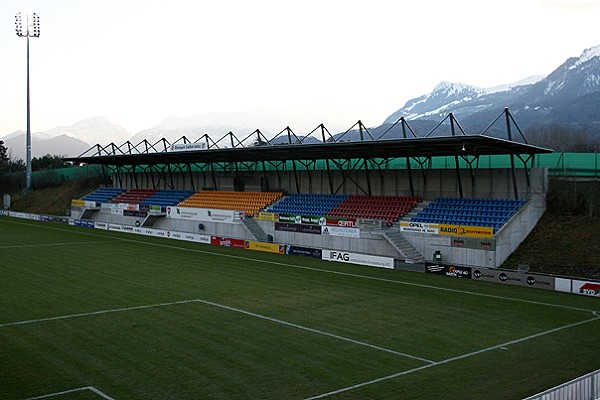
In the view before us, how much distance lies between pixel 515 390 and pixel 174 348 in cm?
923

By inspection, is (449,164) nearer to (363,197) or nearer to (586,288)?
(363,197)

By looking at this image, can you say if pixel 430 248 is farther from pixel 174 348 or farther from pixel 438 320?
pixel 174 348

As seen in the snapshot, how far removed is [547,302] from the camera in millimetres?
24484

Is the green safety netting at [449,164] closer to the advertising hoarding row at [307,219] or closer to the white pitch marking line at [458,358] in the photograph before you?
the advertising hoarding row at [307,219]

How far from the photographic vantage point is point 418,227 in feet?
118

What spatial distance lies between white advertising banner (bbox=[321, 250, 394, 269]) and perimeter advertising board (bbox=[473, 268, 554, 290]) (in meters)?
5.46

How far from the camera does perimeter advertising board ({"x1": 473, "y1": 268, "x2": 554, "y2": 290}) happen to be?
89.7ft

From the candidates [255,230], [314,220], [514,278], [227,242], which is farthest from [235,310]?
[255,230]

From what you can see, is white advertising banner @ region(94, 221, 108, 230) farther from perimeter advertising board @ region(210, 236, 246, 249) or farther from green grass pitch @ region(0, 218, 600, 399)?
green grass pitch @ region(0, 218, 600, 399)

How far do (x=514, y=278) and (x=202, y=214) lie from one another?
95.5ft

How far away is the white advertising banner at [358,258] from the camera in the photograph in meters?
33.8

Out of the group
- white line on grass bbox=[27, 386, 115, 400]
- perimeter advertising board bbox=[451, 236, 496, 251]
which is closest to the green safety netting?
perimeter advertising board bbox=[451, 236, 496, 251]

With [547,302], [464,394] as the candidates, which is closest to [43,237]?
[547,302]

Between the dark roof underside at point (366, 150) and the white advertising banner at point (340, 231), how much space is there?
5400 mm
